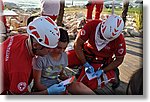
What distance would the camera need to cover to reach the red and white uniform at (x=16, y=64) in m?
1.34

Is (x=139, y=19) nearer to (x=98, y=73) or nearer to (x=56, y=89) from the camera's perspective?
(x=98, y=73)

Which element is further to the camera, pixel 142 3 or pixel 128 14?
pixel 128 14

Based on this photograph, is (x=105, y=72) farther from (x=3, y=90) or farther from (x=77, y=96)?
(x=3, y=90)

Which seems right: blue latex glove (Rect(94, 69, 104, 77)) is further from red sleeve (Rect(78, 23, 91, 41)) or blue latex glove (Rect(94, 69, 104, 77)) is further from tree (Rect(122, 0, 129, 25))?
tree (Rect(122, 0, 129, 25))

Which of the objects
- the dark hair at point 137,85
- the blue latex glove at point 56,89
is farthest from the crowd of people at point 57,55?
the dark hair at point 137,85

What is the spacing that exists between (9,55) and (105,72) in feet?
2.55

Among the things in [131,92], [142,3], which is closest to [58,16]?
[142,3]

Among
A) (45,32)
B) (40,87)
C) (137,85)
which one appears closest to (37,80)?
(40,87)

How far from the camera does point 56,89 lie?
63.1 inches

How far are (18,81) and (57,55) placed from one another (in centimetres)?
31

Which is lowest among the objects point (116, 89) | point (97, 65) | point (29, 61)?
point (116, 89)

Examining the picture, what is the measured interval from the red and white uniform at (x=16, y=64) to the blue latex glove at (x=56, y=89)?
0.63ft

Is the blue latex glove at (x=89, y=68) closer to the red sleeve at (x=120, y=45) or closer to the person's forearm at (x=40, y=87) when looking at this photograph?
the red sleeve at (x=120, y=45)

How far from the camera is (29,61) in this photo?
54.0 inches
